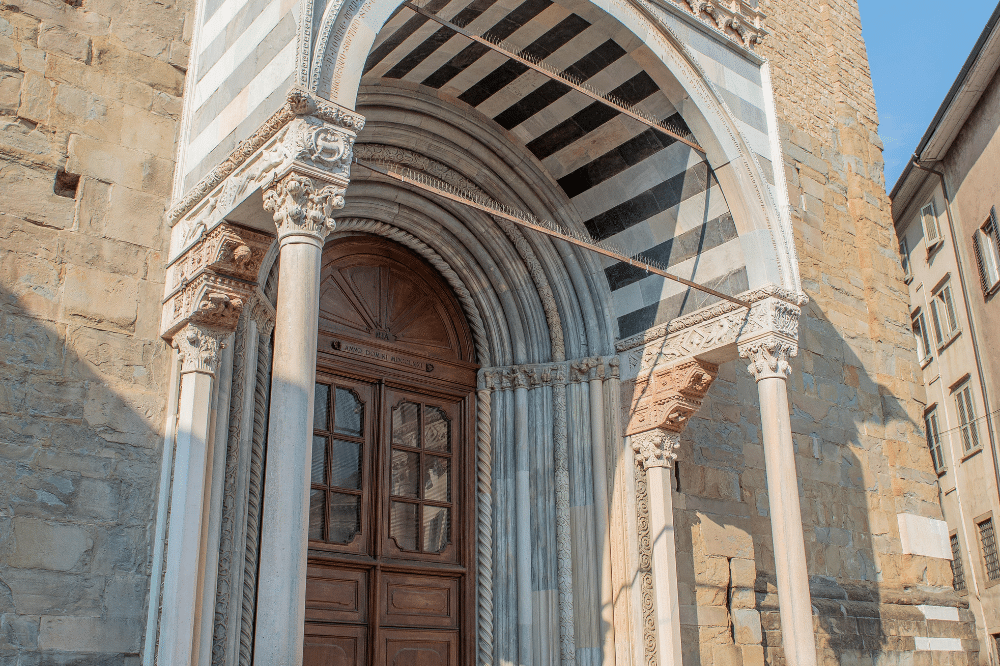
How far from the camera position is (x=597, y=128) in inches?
283

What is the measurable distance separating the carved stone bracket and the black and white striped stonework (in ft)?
5.93

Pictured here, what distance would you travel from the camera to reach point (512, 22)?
6.57 metres

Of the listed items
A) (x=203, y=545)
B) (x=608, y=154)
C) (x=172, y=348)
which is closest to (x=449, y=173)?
(x=608, y=154)

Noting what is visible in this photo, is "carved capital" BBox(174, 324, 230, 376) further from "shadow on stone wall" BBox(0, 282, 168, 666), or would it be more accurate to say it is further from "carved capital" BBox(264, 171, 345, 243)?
"carved capital" BBox(264, 171, 345, 243)

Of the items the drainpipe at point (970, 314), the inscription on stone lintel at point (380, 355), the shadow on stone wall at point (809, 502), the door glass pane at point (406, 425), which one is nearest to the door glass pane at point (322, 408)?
the inscription on stone lintel at point (380, 355)

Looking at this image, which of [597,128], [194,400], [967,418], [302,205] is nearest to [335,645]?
[194,400]

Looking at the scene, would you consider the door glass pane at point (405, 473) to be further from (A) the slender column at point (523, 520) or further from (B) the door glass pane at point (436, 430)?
(A) the slender column at point (523, 520)

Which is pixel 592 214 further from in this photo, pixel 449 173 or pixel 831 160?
pixel 831 160

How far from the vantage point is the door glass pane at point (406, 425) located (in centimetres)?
723

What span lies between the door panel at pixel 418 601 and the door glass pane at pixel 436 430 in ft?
3.28

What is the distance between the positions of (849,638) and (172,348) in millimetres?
6463

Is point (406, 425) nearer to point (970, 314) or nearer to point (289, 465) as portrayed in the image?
point (289, 465)

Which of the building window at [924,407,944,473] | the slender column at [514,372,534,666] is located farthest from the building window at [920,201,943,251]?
the slender column at [514,372,534,666]

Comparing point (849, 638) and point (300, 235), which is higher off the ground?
point (300, 235)
